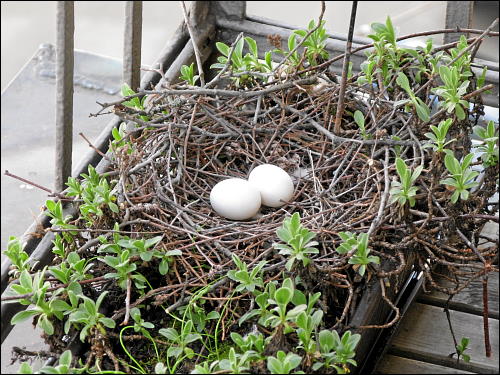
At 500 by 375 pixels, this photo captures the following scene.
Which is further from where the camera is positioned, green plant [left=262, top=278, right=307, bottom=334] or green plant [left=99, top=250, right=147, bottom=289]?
green plant [left=99, top=250, right=147, bottom=289]

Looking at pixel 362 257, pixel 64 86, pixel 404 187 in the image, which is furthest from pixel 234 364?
pixel 64 86

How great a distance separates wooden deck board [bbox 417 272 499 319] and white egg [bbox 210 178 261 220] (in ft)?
1.82

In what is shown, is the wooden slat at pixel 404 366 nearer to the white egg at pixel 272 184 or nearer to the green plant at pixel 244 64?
the white egg at pixel 272 184

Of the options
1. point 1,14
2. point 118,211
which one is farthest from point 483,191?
point 1,14

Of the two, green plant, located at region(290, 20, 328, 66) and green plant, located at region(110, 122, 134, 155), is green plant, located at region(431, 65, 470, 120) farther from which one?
green plant, located at region(110, 122, 134, 155)

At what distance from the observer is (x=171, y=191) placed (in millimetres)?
1465

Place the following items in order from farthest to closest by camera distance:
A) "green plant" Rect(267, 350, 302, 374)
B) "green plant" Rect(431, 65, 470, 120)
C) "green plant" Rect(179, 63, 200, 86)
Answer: "green plant" Rect(179, 63, 200, 86) < "green plant" Rect(431, 65, 470, 120) < "green plant" Rect(267, 350, 302, 374)

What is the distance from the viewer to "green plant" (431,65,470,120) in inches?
56.1

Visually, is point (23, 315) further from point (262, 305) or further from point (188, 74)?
point (188, 74)

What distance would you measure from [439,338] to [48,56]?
2195 millimetres

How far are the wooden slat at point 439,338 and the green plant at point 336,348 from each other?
65 cm

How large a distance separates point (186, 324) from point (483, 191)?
0.53 meters

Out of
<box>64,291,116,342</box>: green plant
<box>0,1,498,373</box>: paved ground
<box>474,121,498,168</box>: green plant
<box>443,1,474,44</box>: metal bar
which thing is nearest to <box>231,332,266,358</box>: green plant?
<box>64,291,116,342</box>: green plant

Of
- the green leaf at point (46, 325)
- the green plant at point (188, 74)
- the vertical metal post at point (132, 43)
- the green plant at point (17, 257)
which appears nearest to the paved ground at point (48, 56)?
the vertical metal post at point (132, 43)
